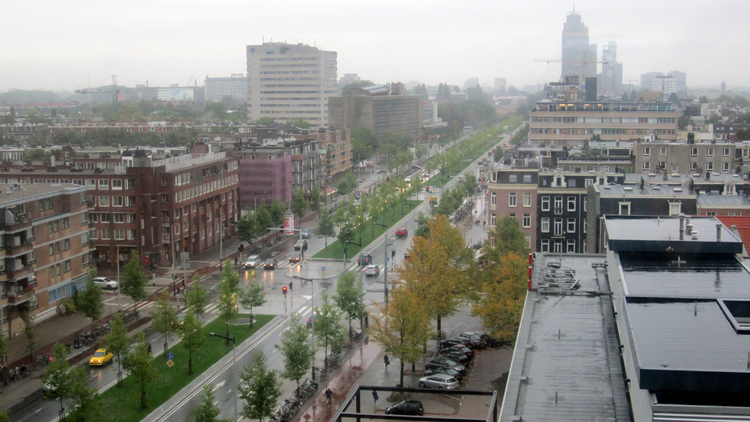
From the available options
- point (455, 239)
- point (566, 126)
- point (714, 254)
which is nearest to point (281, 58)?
point (566, 126)

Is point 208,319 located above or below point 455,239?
below

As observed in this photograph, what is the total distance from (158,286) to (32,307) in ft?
36.0

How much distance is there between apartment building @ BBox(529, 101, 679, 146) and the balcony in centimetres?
7665

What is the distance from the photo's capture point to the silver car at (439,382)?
114 ft

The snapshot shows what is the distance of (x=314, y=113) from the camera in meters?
196

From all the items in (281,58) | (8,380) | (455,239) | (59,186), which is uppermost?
(281,58)

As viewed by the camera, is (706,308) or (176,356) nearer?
(706,308)

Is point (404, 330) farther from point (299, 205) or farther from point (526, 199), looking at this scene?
point (299, 205)

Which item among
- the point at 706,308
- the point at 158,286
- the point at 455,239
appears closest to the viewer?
the point at 706,308

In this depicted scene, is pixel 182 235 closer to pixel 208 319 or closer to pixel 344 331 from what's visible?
pixel 208 319

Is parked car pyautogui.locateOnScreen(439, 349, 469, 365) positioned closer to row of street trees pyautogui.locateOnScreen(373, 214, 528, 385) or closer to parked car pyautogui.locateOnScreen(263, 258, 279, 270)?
row of street trees pyautogui.locateOnScreen(373, 214, 528, 385)

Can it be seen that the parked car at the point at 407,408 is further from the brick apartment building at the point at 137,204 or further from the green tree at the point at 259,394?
the brick apartment building at the point at 137,204

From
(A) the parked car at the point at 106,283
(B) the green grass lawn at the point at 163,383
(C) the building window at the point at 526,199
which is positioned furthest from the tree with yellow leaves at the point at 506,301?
(A) the parked car at the point at 106,283

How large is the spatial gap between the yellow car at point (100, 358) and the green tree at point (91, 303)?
5362mm
